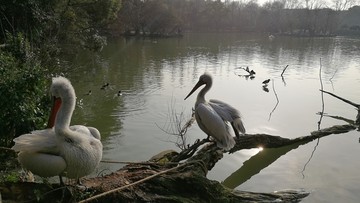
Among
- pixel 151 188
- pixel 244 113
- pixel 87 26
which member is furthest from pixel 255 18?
pixel 151 188

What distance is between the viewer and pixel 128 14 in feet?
165

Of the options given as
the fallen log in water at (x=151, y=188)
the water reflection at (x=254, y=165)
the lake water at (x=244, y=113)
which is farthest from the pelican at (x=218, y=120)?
the water reflection at (x=254, y=165)

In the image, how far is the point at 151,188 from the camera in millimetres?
4770

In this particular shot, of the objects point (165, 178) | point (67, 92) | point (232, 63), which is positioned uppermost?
point (67, 92)

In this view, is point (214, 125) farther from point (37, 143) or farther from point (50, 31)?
point (50, 31)

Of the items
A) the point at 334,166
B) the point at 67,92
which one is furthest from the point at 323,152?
the point at 67,92

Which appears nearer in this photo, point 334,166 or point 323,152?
point 334,166

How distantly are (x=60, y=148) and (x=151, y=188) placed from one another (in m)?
1.41

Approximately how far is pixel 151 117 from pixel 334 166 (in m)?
6.50

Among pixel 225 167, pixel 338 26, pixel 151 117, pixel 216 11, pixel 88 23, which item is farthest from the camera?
pixel 338 26

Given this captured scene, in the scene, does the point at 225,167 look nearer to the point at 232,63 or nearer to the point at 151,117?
the point at 151,117

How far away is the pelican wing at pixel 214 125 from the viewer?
639cm

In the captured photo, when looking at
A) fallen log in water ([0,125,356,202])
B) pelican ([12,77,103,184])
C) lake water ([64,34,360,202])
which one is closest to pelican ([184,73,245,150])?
fallen log in water ([0,125,356,202])

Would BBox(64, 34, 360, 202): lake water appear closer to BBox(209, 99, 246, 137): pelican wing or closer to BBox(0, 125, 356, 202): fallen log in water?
BBox(0, 125, 356, 202): fallen log in water
